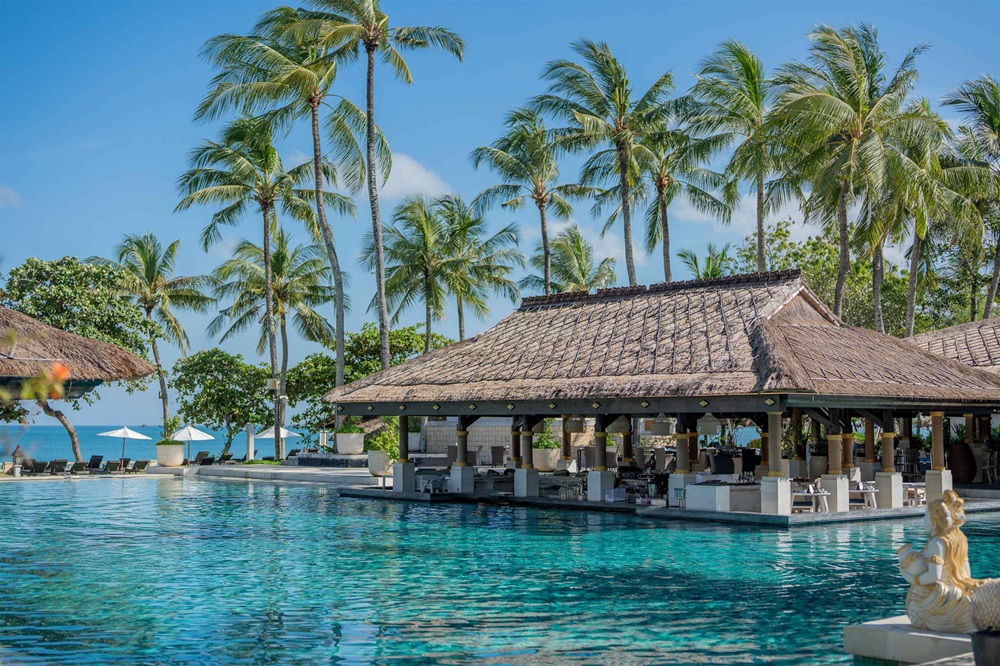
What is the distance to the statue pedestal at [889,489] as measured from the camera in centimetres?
2095

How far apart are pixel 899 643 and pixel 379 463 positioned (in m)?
21.6

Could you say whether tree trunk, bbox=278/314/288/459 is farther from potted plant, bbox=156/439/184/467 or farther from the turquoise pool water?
the turquoise pool water

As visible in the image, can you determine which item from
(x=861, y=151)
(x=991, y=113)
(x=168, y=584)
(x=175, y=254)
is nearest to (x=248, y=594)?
(x=168, y=584)

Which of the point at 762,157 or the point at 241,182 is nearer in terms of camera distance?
the point at 762,157

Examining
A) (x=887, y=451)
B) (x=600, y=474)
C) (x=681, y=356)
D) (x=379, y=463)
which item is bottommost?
(x=600, y=474)

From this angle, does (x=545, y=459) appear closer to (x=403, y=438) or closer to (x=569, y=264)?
(x=403, y=438)

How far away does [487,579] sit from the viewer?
41.8 feet

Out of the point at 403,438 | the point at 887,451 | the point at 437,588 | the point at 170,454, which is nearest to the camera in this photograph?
the point at 437,588

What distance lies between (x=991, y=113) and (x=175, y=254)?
111 feet

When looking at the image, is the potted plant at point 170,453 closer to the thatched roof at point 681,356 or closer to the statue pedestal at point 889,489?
the thatched roof at point 681,356

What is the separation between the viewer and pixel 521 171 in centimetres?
4128

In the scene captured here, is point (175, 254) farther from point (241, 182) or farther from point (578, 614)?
point (578, 614)

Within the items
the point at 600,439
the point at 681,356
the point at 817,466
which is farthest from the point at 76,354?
the point at 817,466

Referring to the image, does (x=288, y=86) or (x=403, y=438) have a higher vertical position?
(x=288, y=86)
